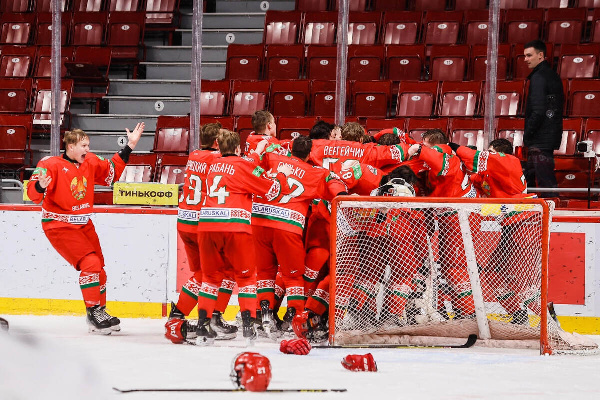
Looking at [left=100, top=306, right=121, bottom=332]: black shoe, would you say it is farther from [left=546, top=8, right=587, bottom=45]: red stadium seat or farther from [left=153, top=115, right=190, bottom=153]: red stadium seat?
[left=546, top=8, right=587, bottom=45]: red stadium seat

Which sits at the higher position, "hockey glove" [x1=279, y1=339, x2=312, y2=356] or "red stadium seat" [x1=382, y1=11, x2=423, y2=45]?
"red stadium seat" [x1=382, y1=11, x2=423, y2=45]

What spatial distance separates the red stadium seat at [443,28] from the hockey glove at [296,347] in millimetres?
5953

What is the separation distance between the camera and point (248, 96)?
946cm

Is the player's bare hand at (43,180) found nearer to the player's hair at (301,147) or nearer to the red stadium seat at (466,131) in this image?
the player's hair at (301,147)

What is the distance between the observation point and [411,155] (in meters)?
5.58

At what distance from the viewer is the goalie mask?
5539 millimetres

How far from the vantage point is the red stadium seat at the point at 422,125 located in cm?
837

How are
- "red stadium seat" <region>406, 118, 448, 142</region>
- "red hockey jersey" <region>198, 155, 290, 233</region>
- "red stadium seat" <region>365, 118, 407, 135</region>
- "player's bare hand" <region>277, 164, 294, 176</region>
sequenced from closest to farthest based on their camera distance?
"red hockey jersey" <region>198, 155, 290, 233</region>
"player's bare hand" <region>277, 164, 294, 176</region>
"red stadium seat" <region>406, 118, 448, 142</region>
"red stadium seat" <region>365, 118, 407, 135</region>

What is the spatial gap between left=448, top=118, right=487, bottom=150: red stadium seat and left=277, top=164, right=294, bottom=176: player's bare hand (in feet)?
9.69

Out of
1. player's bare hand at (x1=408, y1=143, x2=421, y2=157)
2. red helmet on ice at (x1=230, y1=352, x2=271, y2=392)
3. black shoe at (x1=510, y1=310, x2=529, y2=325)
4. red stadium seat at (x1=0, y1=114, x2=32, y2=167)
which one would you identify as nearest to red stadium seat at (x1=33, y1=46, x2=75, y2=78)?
red stadium seat at (x1=0, y1=114, x2=32, y2=167)

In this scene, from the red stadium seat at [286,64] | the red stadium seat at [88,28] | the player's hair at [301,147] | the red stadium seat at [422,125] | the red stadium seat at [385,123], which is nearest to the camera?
the player's hair at [301,147]

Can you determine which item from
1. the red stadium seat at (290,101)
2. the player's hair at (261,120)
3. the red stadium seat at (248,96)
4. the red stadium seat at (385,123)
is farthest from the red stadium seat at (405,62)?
the player's hair at (261,120)

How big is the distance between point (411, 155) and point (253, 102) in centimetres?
409

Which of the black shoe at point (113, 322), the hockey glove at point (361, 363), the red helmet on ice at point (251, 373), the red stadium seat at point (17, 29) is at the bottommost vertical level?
the black shoe at point (113, 322)
